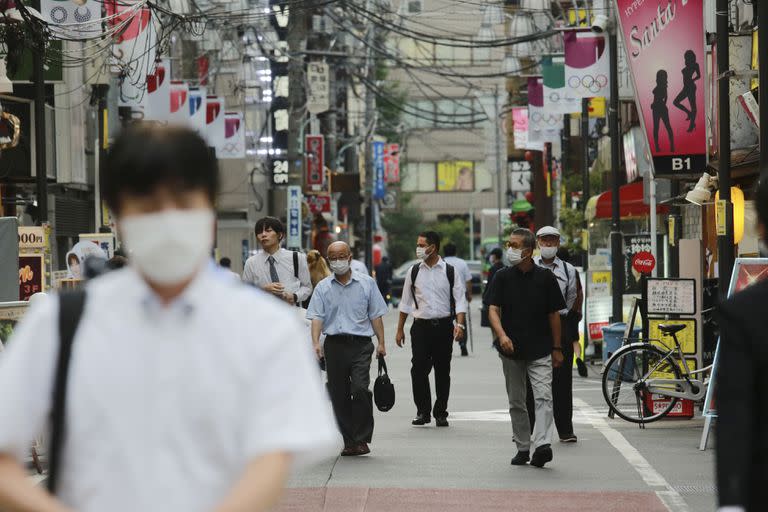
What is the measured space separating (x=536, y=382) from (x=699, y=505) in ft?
6.75

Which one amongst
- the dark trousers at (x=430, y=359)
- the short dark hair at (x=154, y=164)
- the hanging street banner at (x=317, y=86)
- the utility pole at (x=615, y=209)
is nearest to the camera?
the short dark hair at (x=154, y=164)

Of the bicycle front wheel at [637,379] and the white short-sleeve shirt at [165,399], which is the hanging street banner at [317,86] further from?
the white short-sleeve shirt at [165,399]

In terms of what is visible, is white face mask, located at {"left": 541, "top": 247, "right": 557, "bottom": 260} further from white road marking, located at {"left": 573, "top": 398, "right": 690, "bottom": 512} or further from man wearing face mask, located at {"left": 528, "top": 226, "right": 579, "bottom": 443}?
white road marking, located at {"left": 573, "top": 398, "right": 690, "bottom": 512}

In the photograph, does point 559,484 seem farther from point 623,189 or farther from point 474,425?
point 623,189

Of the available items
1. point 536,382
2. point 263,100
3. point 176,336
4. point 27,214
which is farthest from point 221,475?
point 263,100

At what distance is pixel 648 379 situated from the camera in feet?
50.2

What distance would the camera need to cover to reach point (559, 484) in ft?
36.2

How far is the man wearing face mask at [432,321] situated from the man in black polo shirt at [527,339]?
302 cm

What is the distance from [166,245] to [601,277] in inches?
923

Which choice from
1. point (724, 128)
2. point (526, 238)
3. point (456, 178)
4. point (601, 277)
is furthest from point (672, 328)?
point (456, 178)

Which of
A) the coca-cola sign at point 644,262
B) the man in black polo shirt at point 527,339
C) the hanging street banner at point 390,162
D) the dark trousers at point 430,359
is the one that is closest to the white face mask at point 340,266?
the man in black polo shirt at point 527,339

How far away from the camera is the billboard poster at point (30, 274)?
17.9 metres

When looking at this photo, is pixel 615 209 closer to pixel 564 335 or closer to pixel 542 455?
pixel 564 335

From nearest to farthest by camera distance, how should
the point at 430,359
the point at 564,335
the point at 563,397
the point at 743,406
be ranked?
the point at 743,406
the point at 563,397
the point at 564,335
the point at 430,359
